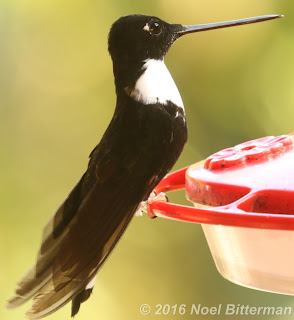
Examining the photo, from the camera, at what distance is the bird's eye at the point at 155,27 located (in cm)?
199

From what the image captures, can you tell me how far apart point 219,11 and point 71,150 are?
90 cm

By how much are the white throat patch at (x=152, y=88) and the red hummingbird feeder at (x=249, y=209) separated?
22cm

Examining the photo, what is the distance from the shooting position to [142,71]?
6.56 feet

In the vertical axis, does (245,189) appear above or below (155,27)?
below

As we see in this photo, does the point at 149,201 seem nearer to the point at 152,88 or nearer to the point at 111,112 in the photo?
the point at 152,88

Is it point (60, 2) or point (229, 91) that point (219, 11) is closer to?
point (229, 91)

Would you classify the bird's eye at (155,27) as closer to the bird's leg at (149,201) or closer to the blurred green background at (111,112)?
the bird's leg at (149,201)

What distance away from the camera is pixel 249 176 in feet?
5.47

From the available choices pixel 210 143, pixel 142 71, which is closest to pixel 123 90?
pixel 142 71

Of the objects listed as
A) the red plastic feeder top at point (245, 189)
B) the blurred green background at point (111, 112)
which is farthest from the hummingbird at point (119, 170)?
the blurred green background at point (111, 112)

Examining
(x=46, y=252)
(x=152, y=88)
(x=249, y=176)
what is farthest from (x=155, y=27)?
(x=46, y=252)

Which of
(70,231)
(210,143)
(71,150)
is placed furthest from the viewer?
(71,150)

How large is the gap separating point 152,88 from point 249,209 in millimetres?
580

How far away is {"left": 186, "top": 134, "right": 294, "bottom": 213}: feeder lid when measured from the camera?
5.04 feet
